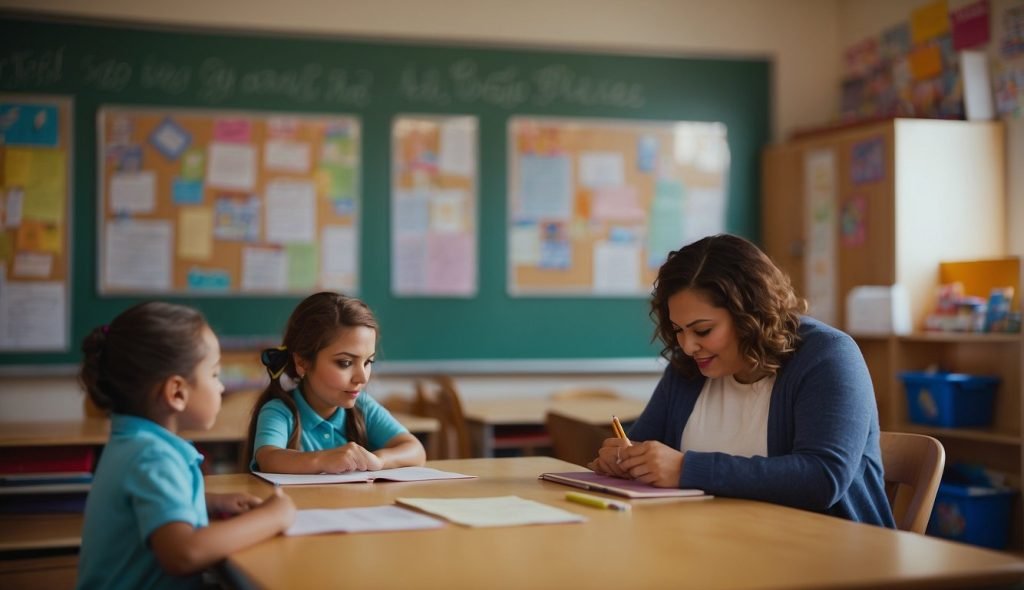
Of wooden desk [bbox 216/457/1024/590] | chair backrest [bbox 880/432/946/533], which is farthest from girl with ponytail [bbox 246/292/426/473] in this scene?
chair backrest [bbox 880/432/946/533]

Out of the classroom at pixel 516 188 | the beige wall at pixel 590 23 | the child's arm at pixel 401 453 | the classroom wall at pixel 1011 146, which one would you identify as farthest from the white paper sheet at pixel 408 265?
the child's arm at pixel 401 453

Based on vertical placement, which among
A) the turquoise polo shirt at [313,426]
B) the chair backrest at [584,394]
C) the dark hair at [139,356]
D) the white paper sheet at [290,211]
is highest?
the white paper sheet at [290,211]

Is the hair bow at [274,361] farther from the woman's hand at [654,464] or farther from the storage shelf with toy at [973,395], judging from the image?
the storage shelf with toy at [973,395]

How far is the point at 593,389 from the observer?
18.0ft

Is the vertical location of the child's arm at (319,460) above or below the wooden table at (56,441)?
above

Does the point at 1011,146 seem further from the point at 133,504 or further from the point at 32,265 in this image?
the point at 133,504

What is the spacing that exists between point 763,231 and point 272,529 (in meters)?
4.58

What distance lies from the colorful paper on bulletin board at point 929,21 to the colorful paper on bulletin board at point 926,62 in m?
0.05

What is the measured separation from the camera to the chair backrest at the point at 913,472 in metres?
1.98

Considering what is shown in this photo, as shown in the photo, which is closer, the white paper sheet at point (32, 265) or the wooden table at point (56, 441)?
the wooden table at point (56, 441)

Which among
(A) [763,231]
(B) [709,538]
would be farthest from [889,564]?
(A) [763,231]

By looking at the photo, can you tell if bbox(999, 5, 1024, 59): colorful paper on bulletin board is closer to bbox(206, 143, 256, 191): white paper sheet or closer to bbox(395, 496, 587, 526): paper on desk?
bbox(206, 143, 256, 191): white paper sheet

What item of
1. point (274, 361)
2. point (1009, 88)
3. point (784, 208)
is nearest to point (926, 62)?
point (1009, 88)

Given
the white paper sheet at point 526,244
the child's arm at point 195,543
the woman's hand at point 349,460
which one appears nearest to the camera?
the child's arm at point 195,543
